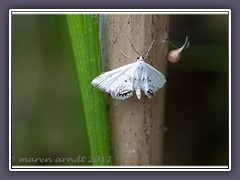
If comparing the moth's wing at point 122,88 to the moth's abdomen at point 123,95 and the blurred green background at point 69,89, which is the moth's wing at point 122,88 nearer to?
the moth's abdomen at point 123,95

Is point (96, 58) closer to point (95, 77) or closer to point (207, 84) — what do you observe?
point (95, 77)

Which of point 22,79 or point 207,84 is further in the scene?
point 207,84

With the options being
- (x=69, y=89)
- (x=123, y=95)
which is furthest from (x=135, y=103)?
(x=69, y=89)

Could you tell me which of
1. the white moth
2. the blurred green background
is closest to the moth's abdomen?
the white moth

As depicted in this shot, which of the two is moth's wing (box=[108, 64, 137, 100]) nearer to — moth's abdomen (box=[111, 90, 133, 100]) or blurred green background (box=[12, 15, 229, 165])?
moth's abdomen (box=[111, 90, 133, 100])

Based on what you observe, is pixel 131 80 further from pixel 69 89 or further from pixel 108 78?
pixel 69 89
